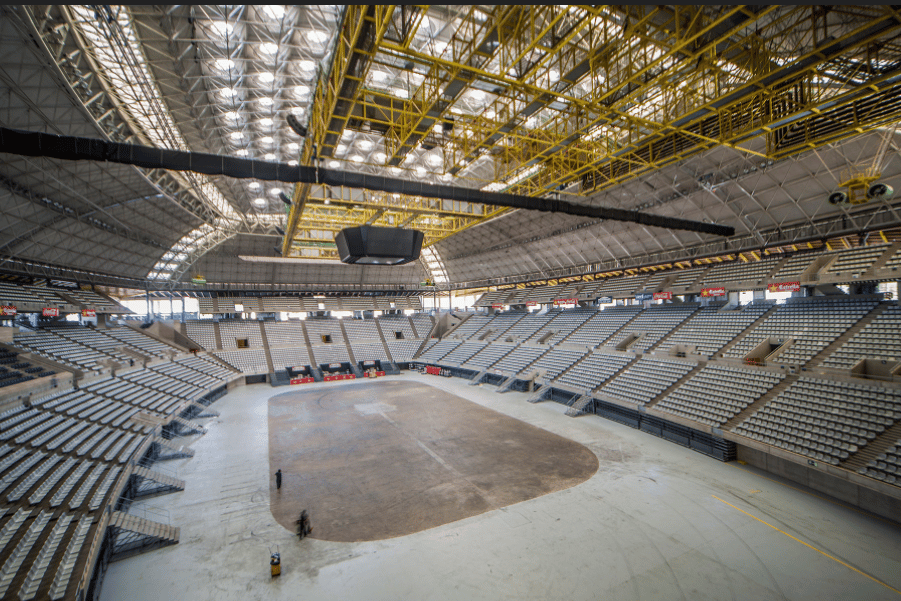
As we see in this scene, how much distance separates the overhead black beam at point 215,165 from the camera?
34.0 feet

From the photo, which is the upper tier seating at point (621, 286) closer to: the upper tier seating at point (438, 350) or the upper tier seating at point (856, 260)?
the upper tier seating at point (856, 260)

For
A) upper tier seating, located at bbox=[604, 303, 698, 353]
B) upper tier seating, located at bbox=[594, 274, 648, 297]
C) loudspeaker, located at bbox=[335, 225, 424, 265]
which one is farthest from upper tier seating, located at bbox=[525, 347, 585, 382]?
loudspeaker, located at bbox=[335, 225, 424, 265]

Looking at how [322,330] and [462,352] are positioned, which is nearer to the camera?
[462,352]

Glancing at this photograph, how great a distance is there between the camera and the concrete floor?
946cm

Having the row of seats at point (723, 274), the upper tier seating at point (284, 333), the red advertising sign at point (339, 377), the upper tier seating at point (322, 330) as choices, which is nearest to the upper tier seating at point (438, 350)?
the red advertising sign at point (339, 377)

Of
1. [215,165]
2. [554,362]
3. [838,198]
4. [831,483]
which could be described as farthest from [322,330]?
[838,198]

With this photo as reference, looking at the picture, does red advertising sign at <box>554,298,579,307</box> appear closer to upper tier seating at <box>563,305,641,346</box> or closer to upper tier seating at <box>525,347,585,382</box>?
upper tier seating at <box>563,305,641,346</box>

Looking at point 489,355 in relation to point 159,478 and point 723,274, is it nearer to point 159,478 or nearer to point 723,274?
point 723,274

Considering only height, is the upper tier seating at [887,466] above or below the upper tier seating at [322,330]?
below

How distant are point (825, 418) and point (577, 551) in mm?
11236

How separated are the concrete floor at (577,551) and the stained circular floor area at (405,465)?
0.72 m

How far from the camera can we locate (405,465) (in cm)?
1661

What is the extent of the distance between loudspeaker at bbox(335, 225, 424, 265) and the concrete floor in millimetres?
9166

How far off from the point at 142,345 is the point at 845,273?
42677 millimetres
